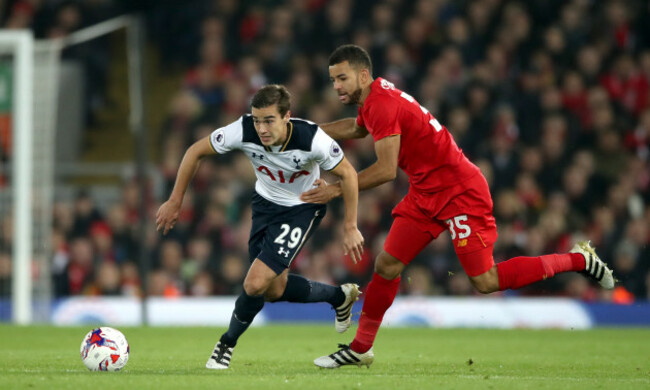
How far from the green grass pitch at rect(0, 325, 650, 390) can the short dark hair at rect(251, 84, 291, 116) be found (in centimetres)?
186

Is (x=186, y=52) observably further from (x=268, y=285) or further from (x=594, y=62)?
(x=268, y=285)

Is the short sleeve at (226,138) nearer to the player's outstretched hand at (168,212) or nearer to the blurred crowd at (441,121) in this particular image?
the player's outstretched hand at (168,212)

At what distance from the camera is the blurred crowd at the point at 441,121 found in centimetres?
1534

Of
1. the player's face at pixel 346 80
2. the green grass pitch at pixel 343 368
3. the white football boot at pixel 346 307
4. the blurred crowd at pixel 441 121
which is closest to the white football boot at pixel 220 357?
the green grass pitch at pixel 343 368

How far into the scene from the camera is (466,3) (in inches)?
732

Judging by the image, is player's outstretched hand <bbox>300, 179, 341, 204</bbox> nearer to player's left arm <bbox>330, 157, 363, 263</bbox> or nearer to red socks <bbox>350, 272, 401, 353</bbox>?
player's left arm <bbox>330, 157, 363, 263</bbox>

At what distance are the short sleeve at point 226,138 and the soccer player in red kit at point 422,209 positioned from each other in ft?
2.08

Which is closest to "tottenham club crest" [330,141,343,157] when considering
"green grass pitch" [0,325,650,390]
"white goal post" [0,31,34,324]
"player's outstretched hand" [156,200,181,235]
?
"player's outstretched hand" [156,200,181,235]

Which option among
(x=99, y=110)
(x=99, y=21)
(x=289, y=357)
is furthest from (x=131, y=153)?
(x=289, y=357)

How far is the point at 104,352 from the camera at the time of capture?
718 cm

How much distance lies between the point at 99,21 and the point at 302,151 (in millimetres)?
12736

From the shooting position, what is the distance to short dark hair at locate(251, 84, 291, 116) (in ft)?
23.9

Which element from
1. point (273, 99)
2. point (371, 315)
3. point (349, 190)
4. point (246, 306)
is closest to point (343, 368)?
point (371, 315)

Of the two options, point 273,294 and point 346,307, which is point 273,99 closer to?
point 273,294
